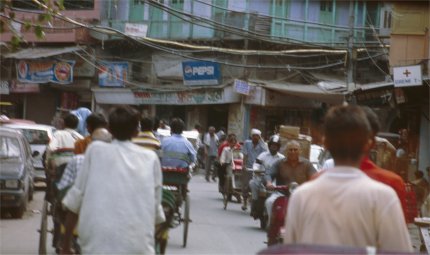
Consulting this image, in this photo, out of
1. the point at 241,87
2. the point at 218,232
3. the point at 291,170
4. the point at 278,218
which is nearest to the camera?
the point at 278,218

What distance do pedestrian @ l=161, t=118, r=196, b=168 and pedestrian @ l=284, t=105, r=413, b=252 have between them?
8774 mm

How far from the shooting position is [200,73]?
119ft

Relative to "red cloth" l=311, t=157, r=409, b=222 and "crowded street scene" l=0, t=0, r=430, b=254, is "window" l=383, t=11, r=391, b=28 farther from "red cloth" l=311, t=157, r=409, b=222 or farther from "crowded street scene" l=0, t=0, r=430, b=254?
"red cloth" l=311, t=157, r=409, b=222

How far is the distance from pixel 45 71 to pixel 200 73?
8.40 meters

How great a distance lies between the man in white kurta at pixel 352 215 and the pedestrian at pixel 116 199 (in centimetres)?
152

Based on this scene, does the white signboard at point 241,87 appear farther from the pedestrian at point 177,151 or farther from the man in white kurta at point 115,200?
the man in white kurta at point 115,200

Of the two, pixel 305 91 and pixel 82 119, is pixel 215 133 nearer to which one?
pixel 305 91

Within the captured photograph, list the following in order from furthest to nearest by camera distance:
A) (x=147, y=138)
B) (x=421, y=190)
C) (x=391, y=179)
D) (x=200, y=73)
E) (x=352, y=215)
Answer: (x=200, y=73) < (x=421, y=190) < (x=147, y=138) < (x=391, y=179) < (x=352, y=215)

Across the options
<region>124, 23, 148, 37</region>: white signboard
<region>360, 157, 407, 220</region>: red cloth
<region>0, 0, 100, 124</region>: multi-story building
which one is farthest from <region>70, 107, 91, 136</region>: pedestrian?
<region>0, 0, 100, 124</region>: multi-story building

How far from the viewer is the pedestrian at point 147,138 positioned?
10.4m

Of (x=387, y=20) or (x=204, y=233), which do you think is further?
(x=387, y=20)

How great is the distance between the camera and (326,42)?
35.1 metres

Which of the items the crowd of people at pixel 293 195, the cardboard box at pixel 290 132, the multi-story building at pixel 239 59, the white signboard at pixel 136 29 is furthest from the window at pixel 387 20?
the crowd of people at pixel 293 195

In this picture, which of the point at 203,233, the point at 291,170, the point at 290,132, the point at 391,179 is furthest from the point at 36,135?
the point at 391,179
